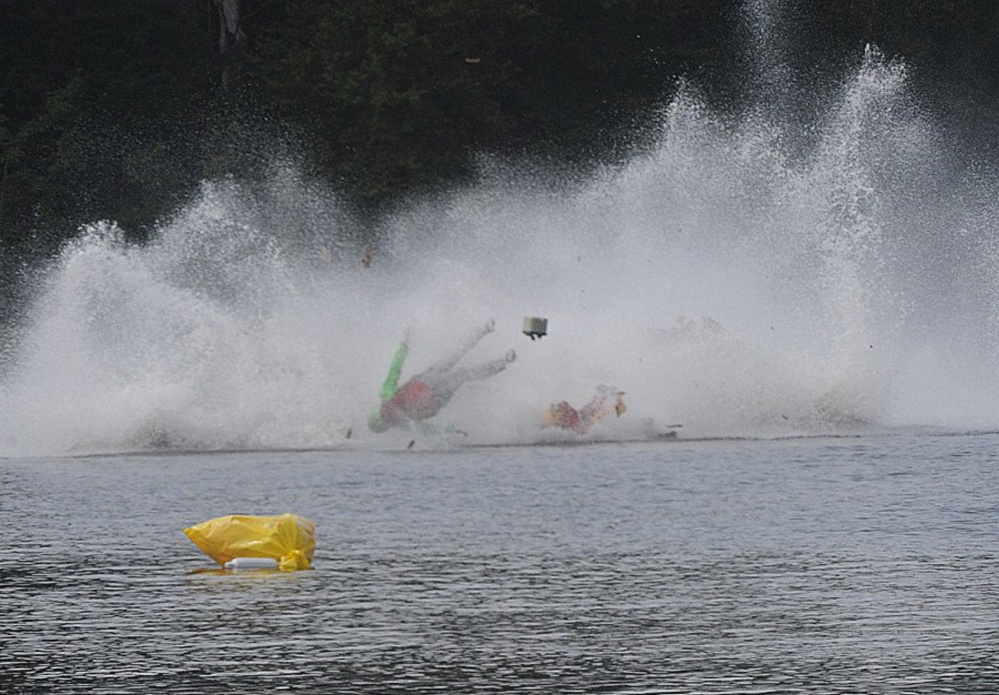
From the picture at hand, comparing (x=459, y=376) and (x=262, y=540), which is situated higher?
(x=459, y=376)

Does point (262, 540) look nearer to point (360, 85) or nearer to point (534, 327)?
point (534, 327)

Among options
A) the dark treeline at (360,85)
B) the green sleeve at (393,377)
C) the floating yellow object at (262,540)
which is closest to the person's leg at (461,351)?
the green sleeve at (393,377)

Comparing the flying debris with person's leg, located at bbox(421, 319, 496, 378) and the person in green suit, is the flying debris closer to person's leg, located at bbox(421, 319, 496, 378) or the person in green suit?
the person in green suit

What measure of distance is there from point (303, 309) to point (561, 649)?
2503cm

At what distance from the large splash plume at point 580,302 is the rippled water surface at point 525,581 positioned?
5.22 metres

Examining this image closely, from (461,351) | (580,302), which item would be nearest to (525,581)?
(461,351)

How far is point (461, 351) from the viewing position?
31641 millimetres

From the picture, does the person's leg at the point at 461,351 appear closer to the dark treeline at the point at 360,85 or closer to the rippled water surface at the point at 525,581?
the rippled water surface at the point at 525,581

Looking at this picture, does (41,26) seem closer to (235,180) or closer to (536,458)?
(235,180)

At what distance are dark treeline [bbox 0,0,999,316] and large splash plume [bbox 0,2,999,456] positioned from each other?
1329 millimetres

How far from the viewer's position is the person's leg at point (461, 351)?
31172 millimetres

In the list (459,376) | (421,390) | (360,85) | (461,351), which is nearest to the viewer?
(421,390)

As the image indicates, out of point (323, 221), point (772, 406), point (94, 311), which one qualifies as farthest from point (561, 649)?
point (323, 221)

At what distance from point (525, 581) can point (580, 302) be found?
72.7 ft
